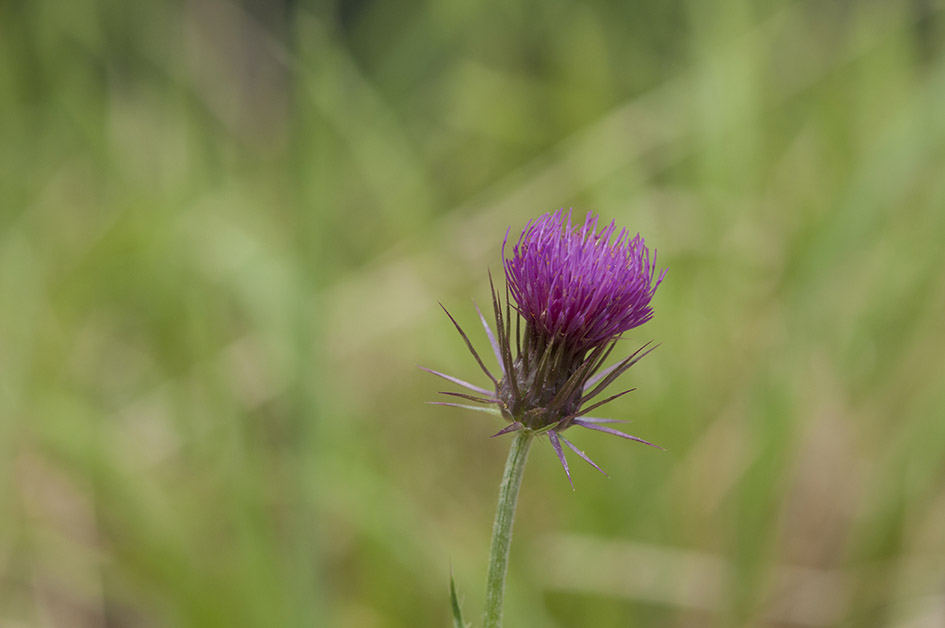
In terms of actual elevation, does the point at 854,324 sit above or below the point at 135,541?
above

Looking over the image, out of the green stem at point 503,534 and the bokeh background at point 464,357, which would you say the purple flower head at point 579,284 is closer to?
the green stem at point 503,534

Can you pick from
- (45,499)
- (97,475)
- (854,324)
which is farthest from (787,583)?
(45,499)

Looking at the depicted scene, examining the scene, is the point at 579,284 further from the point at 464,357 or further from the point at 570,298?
the point at 464,357

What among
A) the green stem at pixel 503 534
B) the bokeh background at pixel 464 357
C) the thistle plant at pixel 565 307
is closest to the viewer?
the green stem at pixel 503 534

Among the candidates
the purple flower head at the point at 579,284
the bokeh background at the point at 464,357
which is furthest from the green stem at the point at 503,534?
the bokeh background at the point at 464,357

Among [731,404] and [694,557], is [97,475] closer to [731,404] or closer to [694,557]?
[694,557]

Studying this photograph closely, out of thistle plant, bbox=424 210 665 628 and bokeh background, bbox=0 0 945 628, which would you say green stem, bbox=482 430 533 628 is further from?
bokeh background, bbox=0 0 945 628
